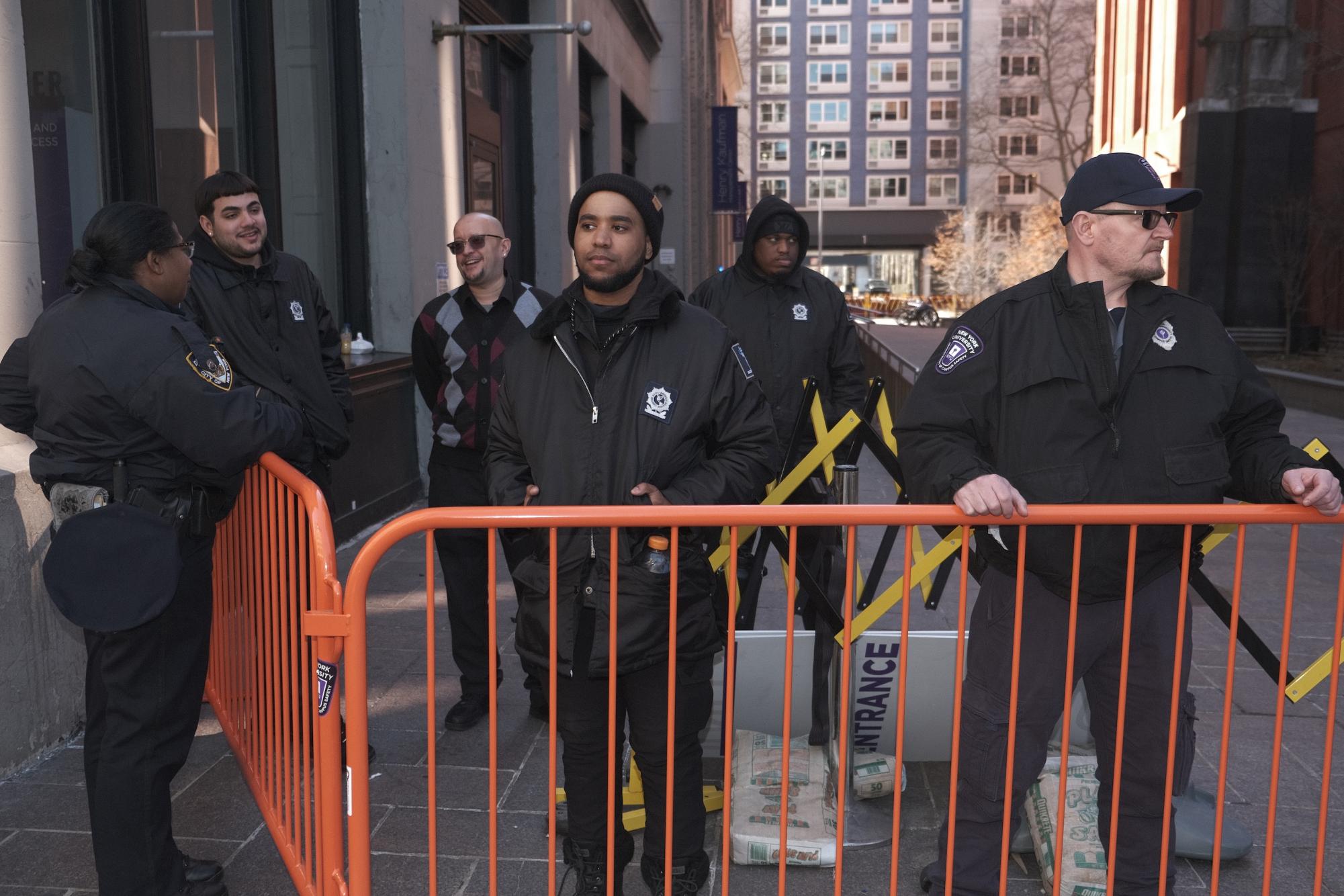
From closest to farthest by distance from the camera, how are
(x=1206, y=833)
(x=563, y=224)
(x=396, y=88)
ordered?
(x=1206, y=833), (x=396, y=88), (x=563, y=224)

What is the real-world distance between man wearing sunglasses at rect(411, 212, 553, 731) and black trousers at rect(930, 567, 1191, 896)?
202 centimetres

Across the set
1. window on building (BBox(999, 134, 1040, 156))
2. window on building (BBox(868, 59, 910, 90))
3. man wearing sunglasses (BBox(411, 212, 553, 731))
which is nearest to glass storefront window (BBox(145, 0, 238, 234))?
man wearing sunglasses (BBox(411, 212, 553, 731))

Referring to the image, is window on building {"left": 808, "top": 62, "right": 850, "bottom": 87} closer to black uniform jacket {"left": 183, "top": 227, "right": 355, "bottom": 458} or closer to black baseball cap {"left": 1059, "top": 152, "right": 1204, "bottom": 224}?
black uniform jacket {"left": 183, "top": 227, "right": 355, "bottom": 458}

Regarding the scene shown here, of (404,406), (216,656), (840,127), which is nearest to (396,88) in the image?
(404,406)

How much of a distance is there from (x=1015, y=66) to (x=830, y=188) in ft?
51.3

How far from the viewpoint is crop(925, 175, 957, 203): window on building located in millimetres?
86875

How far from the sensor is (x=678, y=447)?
3.21 metres

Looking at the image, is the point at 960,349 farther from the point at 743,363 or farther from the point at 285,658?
the point at 285,658

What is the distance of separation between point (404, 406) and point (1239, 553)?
678 cm

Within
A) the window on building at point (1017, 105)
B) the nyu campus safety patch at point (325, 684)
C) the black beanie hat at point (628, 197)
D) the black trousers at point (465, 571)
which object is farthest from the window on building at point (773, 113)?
the nyu campus safety patch at point (325, 684)

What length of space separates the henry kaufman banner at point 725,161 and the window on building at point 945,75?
196ft

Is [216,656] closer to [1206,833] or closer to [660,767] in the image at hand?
[660,767]

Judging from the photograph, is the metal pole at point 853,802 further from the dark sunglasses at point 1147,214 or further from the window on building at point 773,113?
the window on building at point 773,113

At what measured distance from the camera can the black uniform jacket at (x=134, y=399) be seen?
3057mm
